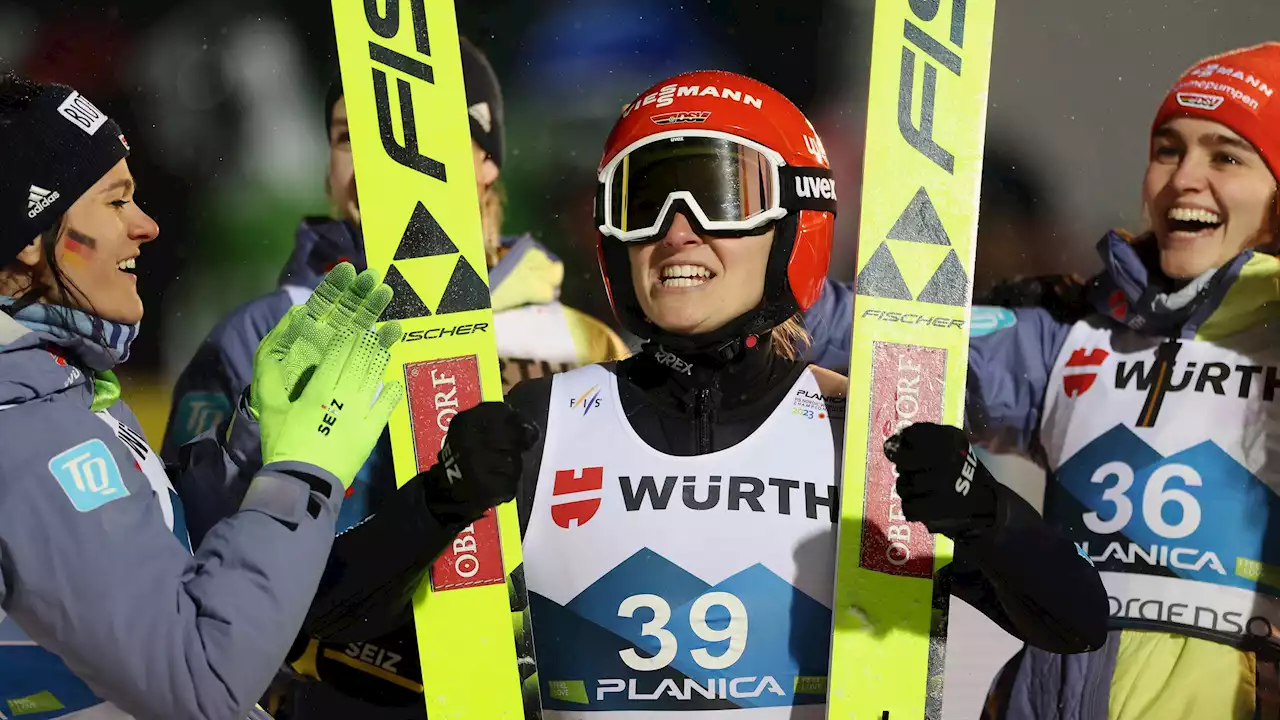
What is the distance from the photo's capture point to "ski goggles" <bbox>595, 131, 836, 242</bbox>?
2281 millimetres

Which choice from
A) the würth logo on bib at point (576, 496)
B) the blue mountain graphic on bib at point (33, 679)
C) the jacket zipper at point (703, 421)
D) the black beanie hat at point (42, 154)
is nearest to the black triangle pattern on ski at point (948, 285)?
the jacket zipper at point (703, 421)

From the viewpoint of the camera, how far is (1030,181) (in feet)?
14.2

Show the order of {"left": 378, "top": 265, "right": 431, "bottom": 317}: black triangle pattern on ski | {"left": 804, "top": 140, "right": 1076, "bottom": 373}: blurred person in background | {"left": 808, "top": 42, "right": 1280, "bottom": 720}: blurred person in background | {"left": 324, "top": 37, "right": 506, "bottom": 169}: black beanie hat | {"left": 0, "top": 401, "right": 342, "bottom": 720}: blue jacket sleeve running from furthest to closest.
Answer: {"left": 804, "top": 140, "right": 1076, "bottom": 373}: blurred person in background → {"left": 324, "top": 37, "right": 506, "bottom": 169}: black beanie hat → {"left": 808, "top": 42, "right": 1280, "bottom": 720}: blurred person in background → {"left": 378, "top": 265, "right": 431, "bottom": 317}: black triangle pattern on ski → {"left": 0, "top": 401, "right": 342, "bottom": 720}: blue jacket sleeve

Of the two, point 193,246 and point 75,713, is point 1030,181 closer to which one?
point 193,246

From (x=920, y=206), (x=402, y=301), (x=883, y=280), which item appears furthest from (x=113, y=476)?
(x=920, y=206)

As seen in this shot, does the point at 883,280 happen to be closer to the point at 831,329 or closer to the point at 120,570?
the point at 831,329

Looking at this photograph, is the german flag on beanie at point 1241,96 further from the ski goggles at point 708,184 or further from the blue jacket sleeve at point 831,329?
the ski goggles at point 708,184

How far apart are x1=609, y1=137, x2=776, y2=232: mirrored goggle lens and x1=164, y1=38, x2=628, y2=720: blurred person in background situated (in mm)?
1518

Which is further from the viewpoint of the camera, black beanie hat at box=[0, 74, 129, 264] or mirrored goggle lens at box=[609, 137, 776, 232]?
mirrored goggle lens at box=[609, 137, 776, 232]

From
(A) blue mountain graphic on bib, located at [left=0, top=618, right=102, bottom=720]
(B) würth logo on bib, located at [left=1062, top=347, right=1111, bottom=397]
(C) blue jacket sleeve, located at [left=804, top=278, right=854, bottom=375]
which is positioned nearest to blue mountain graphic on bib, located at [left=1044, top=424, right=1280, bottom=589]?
Result: (B) würth logo on bib, located at [left=1062, top=347, right=1111, bottom=397]

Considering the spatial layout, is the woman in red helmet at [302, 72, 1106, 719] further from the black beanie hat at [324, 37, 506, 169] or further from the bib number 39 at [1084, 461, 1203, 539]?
the black beanie hat at [324, 37, 506, 169]

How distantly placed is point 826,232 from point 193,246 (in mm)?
3076

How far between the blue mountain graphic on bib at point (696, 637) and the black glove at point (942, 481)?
38 centimetres

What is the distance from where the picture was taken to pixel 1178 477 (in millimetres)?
3398
